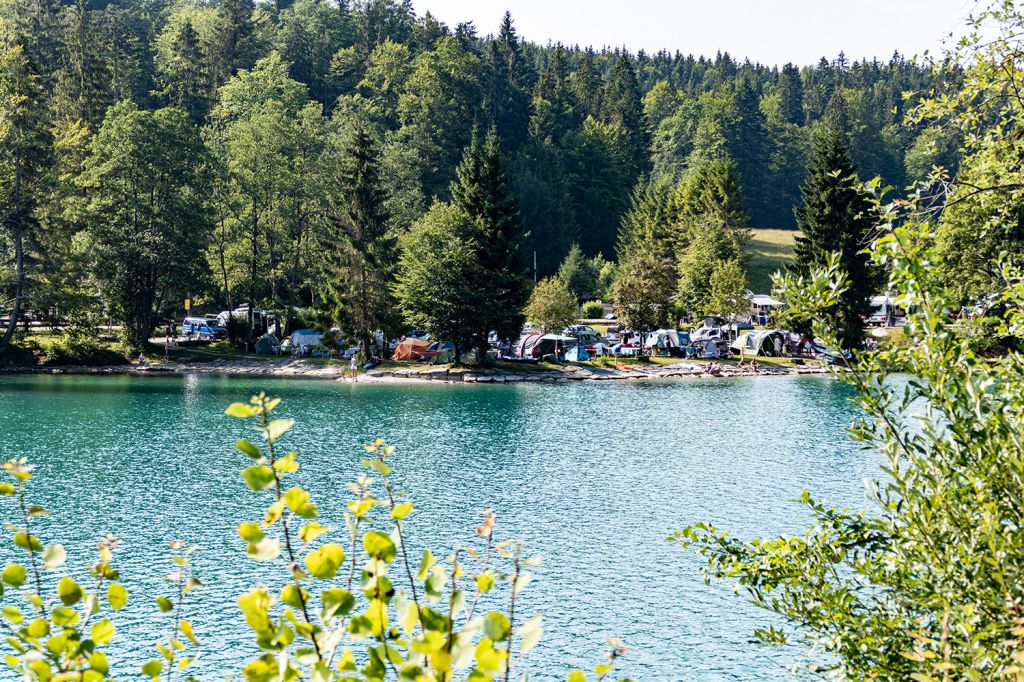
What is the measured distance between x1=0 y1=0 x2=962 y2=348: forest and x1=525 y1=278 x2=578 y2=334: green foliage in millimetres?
4069

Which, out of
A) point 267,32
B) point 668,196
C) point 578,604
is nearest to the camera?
point 578,604

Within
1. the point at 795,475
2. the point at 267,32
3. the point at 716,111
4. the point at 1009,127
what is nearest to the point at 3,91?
the point at 795,475

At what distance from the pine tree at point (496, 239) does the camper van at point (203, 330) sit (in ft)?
75.7

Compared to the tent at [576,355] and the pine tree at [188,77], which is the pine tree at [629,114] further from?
the tent at [576,355]

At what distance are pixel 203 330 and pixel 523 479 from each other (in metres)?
46.6

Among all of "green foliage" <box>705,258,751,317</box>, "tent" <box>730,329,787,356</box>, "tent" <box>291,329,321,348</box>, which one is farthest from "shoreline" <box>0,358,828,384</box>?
"green foliage" <box>705,258,751,317</box>

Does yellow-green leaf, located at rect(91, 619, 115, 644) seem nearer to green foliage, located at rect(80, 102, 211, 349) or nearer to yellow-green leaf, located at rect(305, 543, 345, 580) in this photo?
yellow-green leaf, located at rect(305, 543, 345, 580)

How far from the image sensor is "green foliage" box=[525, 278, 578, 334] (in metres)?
66.6

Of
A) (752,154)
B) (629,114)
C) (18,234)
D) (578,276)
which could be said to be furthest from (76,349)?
(752,154)

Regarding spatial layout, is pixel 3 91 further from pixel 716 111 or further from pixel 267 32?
pixel 716 111

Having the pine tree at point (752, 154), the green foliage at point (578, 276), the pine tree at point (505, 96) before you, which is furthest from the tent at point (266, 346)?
the pine tree at point (752, 154)

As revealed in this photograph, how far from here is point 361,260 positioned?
6222 centimetres

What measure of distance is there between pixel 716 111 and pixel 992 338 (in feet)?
517

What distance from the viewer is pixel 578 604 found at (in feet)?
61.5
